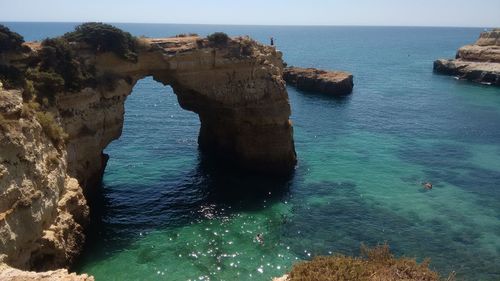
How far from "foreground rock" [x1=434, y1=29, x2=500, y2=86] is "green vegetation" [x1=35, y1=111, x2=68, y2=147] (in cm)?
9686

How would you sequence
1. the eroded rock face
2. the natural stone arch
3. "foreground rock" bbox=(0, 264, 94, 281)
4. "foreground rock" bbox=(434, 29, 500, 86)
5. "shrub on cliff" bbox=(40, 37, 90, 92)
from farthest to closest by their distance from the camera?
"foreground rock" bbox=(434, 29, 500, 86) → the natural stone arch → "shrub on cliff" bbox=(40, 37, 90, 92) → the eroded rock face → "foreground rock" bbox=(0, 264, 94, 281)

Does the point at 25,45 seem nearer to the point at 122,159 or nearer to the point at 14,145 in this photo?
the point at 14,145

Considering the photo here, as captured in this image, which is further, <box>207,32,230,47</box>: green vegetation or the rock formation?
<box>207,32,230,47</box>: green vegetation

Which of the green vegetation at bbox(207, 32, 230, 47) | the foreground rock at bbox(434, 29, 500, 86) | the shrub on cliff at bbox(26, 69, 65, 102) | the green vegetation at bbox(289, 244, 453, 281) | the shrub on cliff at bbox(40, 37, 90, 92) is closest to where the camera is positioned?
the green vegetation at bbox(289, 244, 453, 281)

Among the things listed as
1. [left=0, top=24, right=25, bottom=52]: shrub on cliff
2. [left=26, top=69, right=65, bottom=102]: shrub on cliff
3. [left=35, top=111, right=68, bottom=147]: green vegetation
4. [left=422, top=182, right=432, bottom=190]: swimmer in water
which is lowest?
[left=422, top=182, right=432, bottom=190]: swimmer in water

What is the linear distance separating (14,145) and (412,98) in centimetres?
7593

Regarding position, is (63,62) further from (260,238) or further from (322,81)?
(322,81)

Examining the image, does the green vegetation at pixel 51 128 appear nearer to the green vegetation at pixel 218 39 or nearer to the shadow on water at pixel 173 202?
the shadow on water at pixel 173 202

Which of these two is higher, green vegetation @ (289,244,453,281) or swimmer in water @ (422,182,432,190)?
green vegetation @ (289,244,453,281)

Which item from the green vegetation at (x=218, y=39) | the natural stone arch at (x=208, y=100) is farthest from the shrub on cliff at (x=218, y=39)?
the natural stone arch at (x=208, y=100)

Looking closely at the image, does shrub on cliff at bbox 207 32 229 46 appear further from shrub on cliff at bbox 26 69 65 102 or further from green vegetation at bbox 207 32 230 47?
shrub on cliff at bbox 26 69 65 102

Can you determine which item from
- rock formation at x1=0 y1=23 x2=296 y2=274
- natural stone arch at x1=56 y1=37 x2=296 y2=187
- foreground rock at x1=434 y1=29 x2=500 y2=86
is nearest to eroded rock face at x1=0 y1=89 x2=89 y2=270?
rock formation at x1=0 y1=23 x2=296 y2=274

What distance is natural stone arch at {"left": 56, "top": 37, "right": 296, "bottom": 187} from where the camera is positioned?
33.0 meters

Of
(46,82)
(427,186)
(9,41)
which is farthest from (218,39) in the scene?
(427,186)
